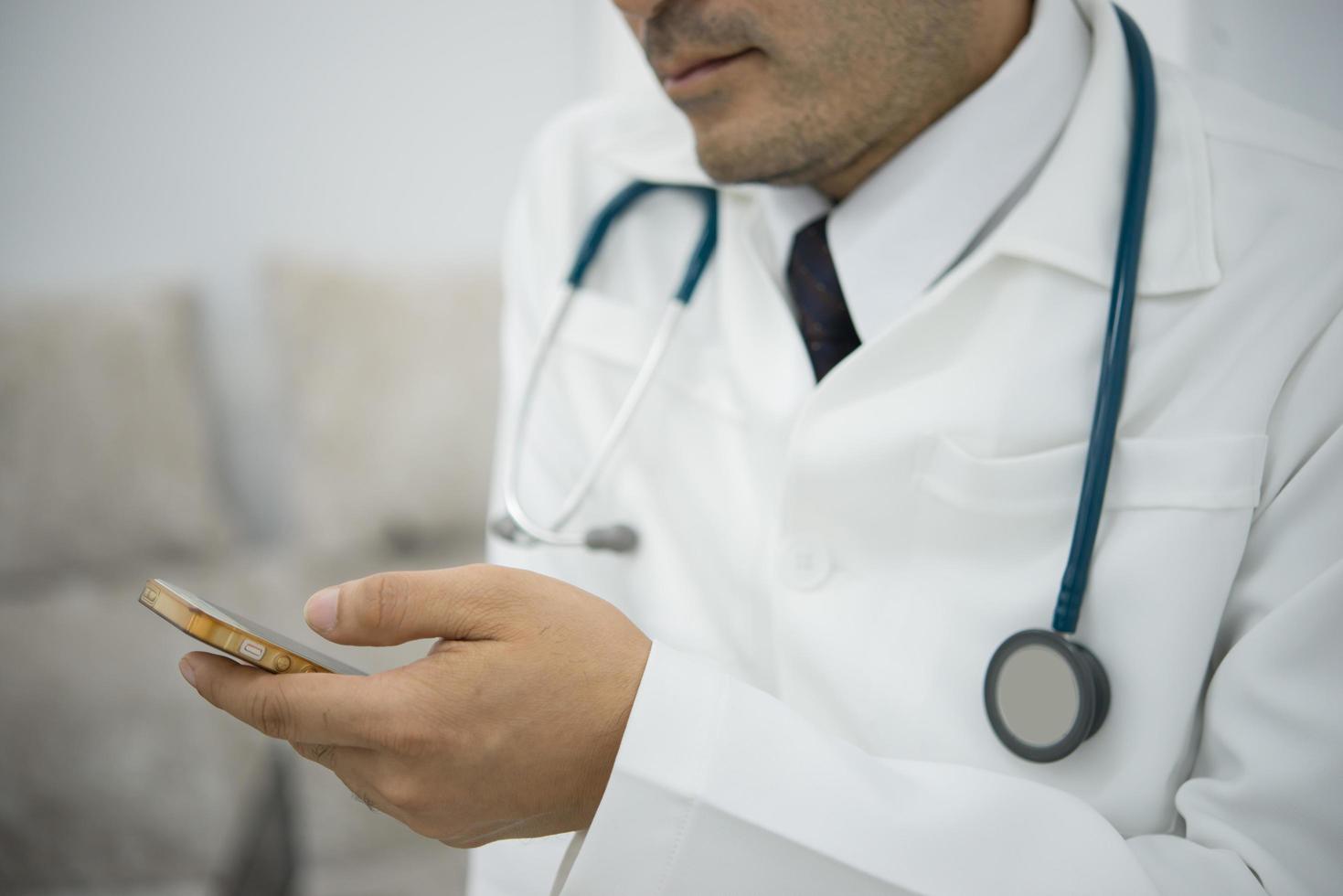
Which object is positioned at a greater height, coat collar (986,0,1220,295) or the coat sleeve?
coat collar (986,0,1220,295)

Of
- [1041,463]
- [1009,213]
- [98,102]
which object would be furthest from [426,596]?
[98,102]

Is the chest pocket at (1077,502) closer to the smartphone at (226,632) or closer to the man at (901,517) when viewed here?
the man at (901,517)

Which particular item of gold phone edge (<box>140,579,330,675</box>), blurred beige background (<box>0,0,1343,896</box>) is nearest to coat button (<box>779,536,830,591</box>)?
gold phone edge (<box>140,579,330,675</box>)

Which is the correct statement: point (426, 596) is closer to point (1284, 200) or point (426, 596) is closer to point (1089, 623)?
point (1089, 623)

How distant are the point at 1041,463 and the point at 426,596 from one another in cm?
42

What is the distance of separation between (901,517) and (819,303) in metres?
0.20

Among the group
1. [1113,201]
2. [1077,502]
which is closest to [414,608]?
[1077,502]

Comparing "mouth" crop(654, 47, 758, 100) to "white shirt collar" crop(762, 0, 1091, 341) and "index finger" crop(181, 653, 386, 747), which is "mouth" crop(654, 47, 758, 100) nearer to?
"white shirt collar" crop(762, 0, 1091, 341)

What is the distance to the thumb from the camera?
0.41 m

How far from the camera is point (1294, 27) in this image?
0.85 m

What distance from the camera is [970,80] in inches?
28.8

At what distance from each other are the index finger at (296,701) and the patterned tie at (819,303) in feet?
1.45

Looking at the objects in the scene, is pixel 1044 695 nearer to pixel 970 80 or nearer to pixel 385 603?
pixel 385 603

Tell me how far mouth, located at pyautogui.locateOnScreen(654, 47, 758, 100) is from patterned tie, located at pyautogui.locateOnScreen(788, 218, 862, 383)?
0.52 ft
